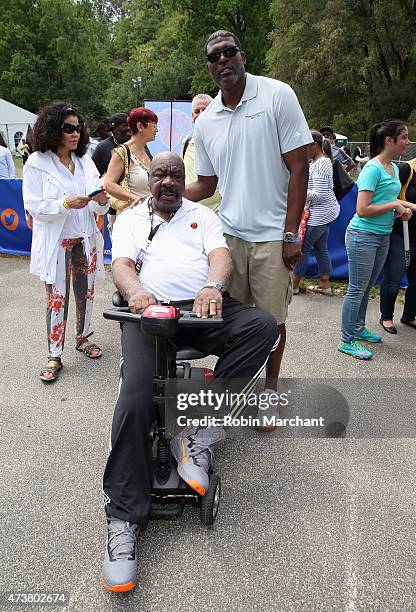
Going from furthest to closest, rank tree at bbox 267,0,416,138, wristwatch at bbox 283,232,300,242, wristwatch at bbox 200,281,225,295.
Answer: tree at bbox 267,0,416,138, wristwatch at bbox 283,232,300,242, wristwatch at bbox 200,281,225,295

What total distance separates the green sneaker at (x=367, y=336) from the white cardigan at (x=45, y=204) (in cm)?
263

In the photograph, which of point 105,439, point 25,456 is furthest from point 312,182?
point 25,456

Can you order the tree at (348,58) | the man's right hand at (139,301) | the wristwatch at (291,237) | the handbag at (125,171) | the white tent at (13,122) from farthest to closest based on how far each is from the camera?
the white tent at (13,122)
the tree at (348,58)
the handbag at (125,171)
the wristwatch at (291,237)
the man's right hand at (139,301)

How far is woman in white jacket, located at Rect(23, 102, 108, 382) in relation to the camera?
3492 mm

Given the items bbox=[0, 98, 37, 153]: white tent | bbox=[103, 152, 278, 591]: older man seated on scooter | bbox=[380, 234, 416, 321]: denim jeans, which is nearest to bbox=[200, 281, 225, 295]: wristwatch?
bbox=[103, 152, 278, 591]: older man seated on scooter

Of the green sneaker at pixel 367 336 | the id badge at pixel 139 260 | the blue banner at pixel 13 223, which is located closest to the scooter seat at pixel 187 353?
the id badge at pixel 139 260

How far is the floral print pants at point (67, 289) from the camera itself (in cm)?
373

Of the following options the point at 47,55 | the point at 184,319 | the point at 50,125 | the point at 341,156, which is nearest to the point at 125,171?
the point at 50,125

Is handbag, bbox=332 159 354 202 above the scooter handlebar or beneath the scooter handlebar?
above

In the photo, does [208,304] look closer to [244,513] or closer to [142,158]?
[244,513]

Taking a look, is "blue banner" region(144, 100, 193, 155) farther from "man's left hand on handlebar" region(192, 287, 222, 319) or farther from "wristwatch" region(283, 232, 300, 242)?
"man's left hand on handlebar" region(192, 287, 222, 319)

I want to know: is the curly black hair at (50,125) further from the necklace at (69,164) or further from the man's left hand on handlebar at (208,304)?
the man's left hand on handlebar at (208,304)

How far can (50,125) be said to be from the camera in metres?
3.46

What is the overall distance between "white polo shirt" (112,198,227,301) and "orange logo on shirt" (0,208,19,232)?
5100 mm
